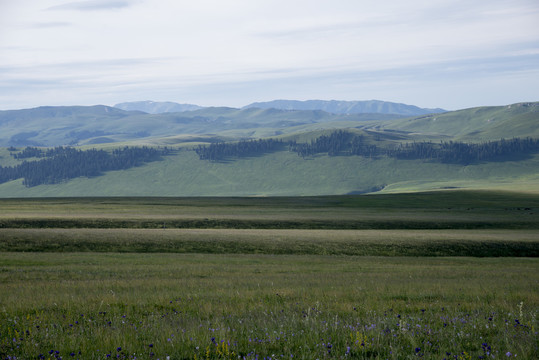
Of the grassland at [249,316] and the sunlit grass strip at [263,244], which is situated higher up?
the grassland at [249,316]

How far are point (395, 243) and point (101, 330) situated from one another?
42.9m

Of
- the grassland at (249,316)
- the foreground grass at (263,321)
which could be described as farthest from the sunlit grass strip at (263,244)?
the foreground grass at (263,321)

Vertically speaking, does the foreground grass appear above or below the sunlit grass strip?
above

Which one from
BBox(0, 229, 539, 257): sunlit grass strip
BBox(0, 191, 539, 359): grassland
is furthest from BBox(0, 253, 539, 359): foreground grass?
BBox(0, 229, 539, 257): sunlit grass strip

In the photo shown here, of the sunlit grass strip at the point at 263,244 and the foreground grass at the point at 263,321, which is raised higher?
the foreground grass at the point at 263,321

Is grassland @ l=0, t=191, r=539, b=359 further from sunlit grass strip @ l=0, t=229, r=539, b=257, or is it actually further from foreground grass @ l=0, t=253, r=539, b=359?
sunlit grass strip @ l=0, t=229, r=539, b=257

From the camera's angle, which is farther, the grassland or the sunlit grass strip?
the sunlit grass strip

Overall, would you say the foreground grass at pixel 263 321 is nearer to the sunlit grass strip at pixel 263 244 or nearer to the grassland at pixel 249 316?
the grassland at pixel 249 316

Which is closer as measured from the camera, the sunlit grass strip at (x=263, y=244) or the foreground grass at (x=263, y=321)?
the foreground grass at (x=263, y=321)

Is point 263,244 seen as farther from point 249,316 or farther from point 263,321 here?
point 263,321

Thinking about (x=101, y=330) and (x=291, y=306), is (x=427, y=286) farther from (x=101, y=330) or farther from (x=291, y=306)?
(x=101, y=330)

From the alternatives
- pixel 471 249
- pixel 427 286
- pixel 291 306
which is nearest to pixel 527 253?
pixel 471 249

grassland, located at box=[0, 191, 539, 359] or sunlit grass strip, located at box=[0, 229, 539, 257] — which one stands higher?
grassland, located at box=[0, 191, 539, 359]

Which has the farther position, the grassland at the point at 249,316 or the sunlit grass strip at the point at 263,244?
the sunlit grass strip at the point at 263,244
